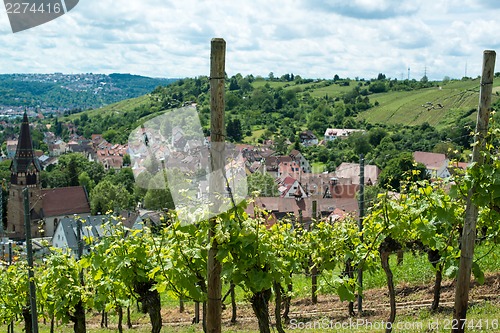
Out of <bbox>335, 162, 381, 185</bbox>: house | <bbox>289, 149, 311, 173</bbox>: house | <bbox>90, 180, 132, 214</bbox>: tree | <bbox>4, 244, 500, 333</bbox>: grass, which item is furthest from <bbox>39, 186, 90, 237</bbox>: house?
<bbox>4, 244, 500, 333</bbox>: grass

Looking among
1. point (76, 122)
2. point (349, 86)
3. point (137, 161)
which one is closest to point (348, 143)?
point (349, 86)

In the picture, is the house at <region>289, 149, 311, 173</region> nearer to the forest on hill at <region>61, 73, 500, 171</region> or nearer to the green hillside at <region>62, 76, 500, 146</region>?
the forest on hill at <region>61, 73, 500, 171</region>

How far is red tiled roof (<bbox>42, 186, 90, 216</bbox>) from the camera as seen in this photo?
64.4 m

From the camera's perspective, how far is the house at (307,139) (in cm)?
11006

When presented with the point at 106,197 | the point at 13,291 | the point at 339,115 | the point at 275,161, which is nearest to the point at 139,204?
the point at 106,197

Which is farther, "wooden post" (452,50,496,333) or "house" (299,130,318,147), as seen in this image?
"house" (299,130,318,147)

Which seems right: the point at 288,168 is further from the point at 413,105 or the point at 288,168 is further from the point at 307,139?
the point at 413,105

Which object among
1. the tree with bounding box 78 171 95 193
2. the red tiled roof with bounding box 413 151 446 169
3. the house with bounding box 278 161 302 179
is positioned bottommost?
the tree with bounding box 78 171 95 193

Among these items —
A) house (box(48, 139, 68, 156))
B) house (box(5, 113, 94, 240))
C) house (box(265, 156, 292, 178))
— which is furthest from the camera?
house (box(48, 139, 68, 156))

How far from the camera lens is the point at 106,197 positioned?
213ft

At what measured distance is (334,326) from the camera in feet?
35.8

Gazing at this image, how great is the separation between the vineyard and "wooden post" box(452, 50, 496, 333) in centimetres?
13

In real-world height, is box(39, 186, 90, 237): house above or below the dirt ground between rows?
below

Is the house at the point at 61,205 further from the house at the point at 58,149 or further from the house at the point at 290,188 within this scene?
the house at the point at 58,149
